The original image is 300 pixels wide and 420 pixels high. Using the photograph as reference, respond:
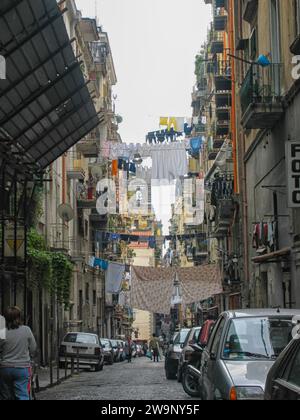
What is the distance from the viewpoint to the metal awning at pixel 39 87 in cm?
1764

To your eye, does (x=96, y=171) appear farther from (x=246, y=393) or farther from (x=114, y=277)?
(x=246, y=393)

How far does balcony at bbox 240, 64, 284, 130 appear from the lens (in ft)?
75.2

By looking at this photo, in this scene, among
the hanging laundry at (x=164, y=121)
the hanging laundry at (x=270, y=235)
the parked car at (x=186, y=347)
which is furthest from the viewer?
the hanging laundry at (x=164, y=121)

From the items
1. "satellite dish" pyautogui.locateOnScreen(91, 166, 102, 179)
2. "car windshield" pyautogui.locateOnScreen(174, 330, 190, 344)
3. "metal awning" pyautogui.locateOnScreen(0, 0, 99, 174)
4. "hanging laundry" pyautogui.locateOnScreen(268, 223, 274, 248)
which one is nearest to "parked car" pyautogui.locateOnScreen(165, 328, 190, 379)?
"car windshield" pyautogui.locateOnScreen(174, 330, 190, 344)

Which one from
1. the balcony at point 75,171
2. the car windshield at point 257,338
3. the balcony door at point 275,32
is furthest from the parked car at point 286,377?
the balcony at point 75,171

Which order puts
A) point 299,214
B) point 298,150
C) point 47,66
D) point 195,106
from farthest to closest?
point 195,106 → point 299,214 → point 47,66 → point 298,150

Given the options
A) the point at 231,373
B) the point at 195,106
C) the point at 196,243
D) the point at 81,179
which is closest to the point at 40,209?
the point at 81,179

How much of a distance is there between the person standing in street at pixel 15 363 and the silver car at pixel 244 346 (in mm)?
2409

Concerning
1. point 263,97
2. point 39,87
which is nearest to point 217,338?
point 39,87

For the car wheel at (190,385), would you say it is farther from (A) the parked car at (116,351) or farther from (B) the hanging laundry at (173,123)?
(A) the parked car at (116,351)
